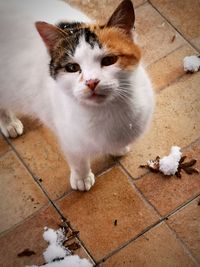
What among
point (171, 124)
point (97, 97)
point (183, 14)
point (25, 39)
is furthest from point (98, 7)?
point (97, 97)

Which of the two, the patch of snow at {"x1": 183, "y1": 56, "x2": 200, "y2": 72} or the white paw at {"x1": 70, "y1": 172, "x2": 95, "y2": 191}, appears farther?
the patch of snow at {"x1": 183, "y1": 56, "x2": 200, "y2": 72}

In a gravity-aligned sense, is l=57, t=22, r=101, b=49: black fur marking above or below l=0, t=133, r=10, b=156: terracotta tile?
above

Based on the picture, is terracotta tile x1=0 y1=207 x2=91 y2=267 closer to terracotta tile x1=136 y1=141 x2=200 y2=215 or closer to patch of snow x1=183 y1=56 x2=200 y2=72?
terracotta tile x1=136 y1=141 x2=200 y2=215

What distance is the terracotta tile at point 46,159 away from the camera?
6.12 feet

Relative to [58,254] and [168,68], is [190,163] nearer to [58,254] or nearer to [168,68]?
[168,68]

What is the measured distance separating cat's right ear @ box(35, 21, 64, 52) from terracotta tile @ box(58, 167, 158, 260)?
764 millimetres

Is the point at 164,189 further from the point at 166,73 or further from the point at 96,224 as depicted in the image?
the point at 166,73

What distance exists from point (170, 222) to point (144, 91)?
641mm

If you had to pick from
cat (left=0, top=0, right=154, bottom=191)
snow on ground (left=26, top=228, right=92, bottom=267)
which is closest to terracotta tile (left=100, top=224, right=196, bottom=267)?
snow on ground (left=26, top=228, right=92, bottom=267)

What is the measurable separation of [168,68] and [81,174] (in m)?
0.80

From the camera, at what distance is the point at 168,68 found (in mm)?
2121

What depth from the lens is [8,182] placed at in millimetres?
1891

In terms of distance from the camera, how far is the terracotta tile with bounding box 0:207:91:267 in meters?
1.70

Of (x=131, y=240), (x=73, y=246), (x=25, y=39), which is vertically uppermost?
(x=25, y=39)
